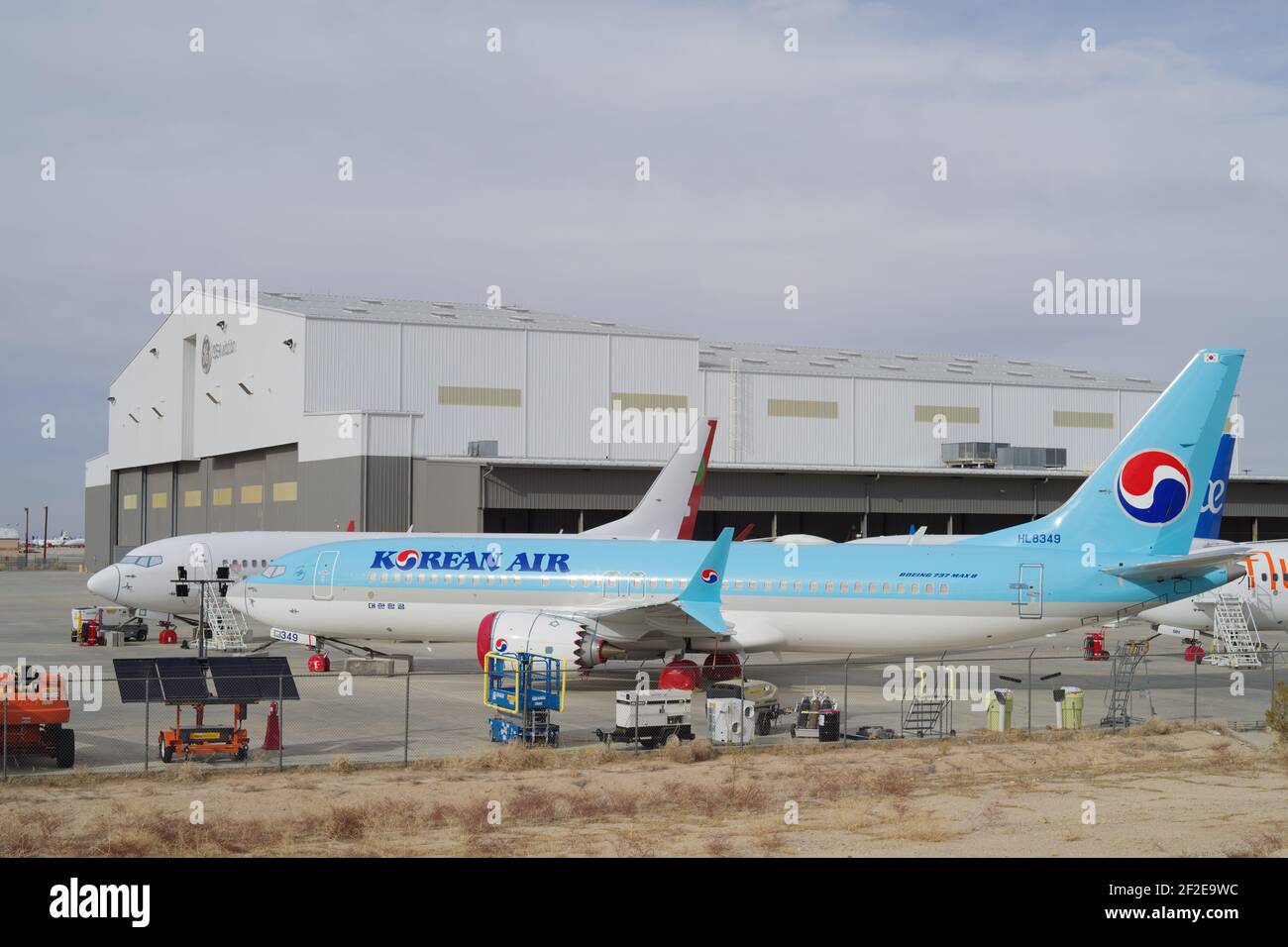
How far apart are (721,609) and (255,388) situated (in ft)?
172

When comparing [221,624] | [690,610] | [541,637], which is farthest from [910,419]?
[541,637]

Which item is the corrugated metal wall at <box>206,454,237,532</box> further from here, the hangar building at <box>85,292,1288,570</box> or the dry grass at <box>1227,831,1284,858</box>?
the dry grass at <box>1227,831,1284,858</box>

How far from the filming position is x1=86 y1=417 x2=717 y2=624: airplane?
48.2 meters

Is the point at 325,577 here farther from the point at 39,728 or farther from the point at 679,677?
the point at 39,728

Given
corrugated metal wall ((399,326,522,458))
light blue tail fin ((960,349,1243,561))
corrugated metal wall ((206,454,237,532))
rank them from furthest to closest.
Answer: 1. corrugated metal wall ((206,454,237,532))
2. corrugated metal wall ((399,326,522,458))
3. light blue tail fin ((960,349,1243,561))

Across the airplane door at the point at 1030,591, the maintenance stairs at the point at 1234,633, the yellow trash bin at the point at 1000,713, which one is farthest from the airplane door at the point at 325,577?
the maintenance stairs at the point at 1234,633

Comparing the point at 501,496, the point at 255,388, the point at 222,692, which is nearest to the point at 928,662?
the point at 222,692

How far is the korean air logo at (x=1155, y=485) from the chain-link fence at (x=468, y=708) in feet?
13.7

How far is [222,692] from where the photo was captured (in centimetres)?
2448

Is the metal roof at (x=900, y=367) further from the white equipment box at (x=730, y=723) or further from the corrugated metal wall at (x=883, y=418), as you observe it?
the white equipment box at (x=730, y=723)

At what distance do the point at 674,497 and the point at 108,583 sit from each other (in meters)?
21.7

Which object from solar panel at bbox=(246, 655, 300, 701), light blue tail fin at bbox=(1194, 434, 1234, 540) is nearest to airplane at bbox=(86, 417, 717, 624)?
light blue tail fin at bbox=(1194, 434, 1234, 540)

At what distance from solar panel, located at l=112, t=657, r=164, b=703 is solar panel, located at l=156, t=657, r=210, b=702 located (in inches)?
5.4
